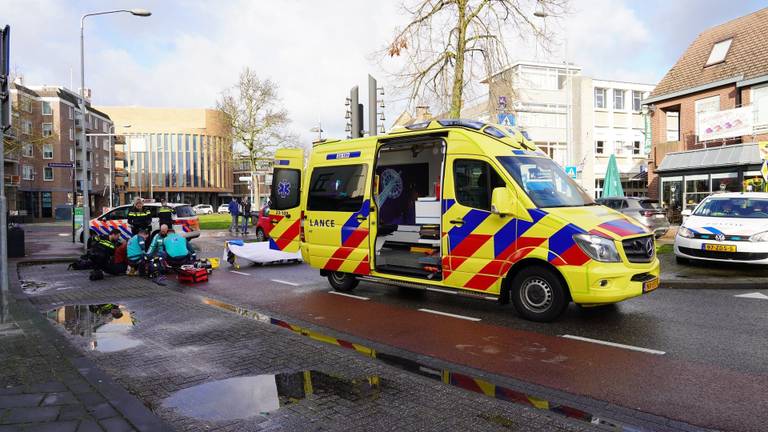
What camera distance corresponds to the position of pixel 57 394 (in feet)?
14.2

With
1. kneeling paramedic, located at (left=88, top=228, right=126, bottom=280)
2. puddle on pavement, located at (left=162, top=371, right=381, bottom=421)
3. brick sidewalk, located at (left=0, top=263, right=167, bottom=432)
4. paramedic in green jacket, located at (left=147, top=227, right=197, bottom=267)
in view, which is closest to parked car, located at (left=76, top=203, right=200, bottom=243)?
kneeling paramedic, located at (left=88, top=228, right=126, bottom=280)

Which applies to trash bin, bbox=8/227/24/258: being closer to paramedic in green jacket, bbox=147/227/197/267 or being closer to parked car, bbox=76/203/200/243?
parked car, bbox=76/203/200/243

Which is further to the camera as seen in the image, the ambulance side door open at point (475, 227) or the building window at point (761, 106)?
the building window at point (761, 106)

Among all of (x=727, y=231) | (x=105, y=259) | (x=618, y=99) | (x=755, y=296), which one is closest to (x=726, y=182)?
(x=727, y=231)

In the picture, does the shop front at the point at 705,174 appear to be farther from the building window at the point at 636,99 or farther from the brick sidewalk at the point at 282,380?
the building window at the point at 636,99

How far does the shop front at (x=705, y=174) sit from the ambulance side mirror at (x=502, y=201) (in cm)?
1938

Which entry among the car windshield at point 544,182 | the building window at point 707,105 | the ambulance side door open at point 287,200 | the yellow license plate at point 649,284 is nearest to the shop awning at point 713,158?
the building window at point 707,105

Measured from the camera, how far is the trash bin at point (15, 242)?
54.0ft

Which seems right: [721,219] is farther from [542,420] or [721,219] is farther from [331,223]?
[542,420]

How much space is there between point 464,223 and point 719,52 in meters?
25.5

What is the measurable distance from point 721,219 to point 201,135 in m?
111

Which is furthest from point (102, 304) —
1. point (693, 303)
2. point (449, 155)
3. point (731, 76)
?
point (731, 76)

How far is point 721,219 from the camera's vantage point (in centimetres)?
1148

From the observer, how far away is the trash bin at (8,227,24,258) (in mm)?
16469
